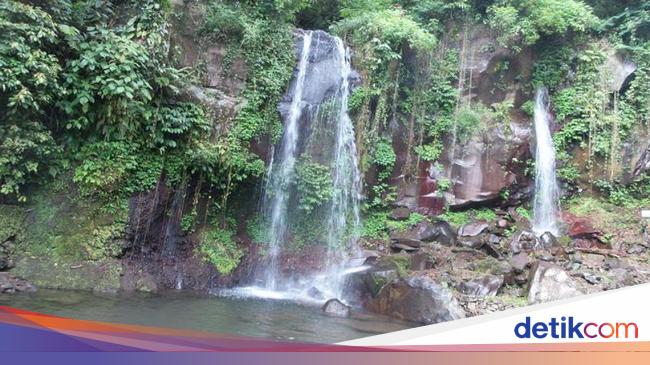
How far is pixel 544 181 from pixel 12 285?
39.9ft

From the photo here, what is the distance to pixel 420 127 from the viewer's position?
1248cm

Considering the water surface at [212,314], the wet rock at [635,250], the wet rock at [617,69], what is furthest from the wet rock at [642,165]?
the water surface at [212,314]

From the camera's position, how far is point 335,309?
7.86 m

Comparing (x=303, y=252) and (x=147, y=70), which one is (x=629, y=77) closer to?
(x=303, y=252)

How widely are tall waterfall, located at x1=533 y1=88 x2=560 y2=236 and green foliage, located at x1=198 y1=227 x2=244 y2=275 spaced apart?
7.65m

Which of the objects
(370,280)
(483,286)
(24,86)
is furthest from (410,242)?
(24,86)

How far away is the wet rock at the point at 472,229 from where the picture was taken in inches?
435

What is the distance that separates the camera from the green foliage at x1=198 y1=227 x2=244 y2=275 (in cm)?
991

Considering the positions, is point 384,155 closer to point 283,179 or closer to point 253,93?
point 283,179

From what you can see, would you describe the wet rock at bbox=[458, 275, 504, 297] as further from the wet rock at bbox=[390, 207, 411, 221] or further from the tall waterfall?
the tall waterfall

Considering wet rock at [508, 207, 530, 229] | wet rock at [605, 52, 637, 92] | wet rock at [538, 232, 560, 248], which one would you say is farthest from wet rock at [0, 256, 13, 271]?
wet rock at [605, 52, 637, 92]

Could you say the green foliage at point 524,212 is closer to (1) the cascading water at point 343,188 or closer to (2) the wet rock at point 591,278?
(2) the wet rock at point 591,278

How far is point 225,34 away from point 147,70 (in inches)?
109

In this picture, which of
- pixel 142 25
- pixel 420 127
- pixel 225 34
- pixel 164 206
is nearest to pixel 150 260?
pixel 164 206
